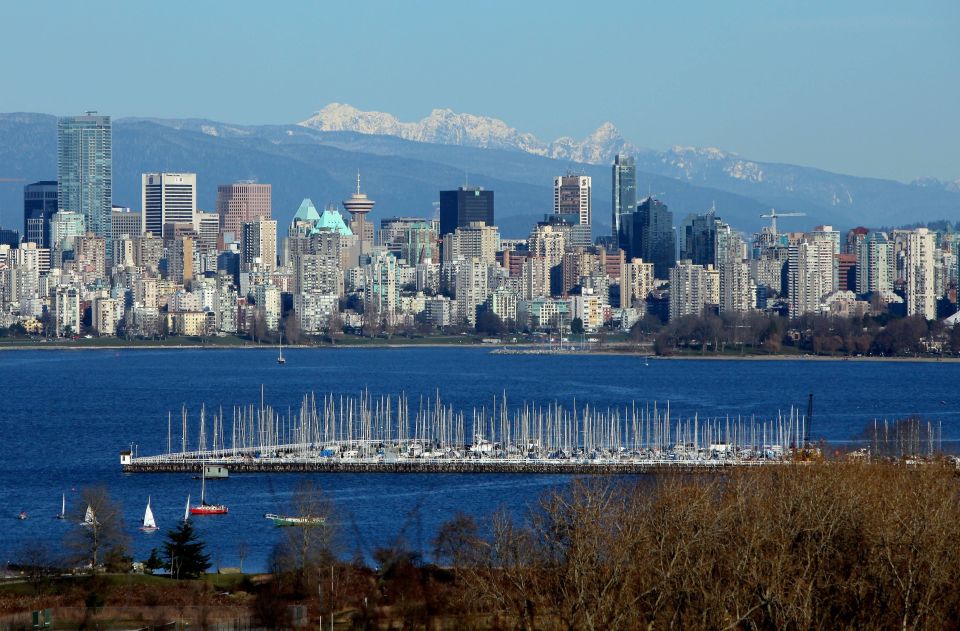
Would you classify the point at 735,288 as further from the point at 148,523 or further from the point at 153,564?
the point at 153,564

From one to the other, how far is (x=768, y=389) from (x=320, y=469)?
27599mm

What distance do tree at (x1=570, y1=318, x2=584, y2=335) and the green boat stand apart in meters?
77.6

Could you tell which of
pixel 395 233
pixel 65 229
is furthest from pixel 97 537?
pixel 395 233

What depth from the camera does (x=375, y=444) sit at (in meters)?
41.2

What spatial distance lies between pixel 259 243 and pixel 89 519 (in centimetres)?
11977

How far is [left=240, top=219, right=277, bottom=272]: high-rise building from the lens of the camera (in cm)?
Result: 14150

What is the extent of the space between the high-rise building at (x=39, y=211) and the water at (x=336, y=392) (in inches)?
2456

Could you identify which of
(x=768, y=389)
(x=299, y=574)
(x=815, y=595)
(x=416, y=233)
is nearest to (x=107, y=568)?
(x=299, y=574)

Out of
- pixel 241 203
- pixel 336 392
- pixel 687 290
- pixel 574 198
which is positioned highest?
pixel 574 198

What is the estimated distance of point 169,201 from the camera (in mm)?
166375

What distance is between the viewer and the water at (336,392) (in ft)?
97.9

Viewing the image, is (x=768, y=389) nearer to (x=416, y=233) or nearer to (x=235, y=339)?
(x=235, y=339)

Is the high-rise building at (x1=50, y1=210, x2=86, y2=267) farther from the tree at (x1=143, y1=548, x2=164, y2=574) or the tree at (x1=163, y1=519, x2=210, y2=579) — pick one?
the tree at (x1=163, y1=519, x2=210, y2=579)

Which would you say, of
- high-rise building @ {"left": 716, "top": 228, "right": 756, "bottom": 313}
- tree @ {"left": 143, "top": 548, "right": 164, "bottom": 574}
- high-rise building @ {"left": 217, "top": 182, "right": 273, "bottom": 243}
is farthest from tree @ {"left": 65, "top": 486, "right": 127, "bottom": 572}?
high-rise building @ {"left": 217, "top": 182, "right": 273, "bottom": 243}
